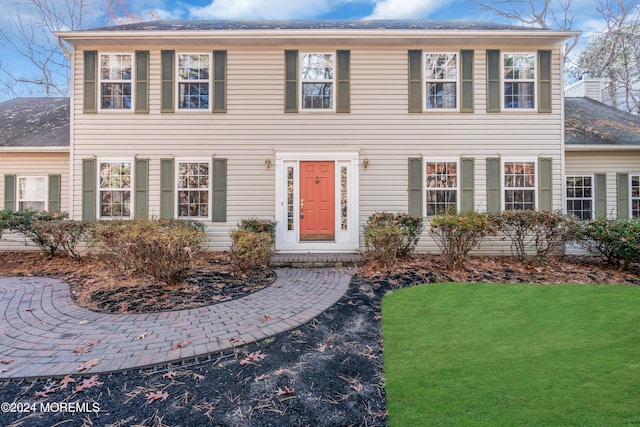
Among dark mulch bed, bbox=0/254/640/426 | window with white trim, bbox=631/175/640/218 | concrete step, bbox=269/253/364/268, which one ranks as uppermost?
window with white trim, bbox=631/175/640/218

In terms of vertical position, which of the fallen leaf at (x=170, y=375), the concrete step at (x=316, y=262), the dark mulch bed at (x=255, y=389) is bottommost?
the dark mulch bed at (x=255, y=389)

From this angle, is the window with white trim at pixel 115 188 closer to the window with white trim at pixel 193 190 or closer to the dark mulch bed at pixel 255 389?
the window with white trim at pixel 193 190

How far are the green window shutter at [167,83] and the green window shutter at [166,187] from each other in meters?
1.39

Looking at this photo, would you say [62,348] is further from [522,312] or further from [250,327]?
[522,312]

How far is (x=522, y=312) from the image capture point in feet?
13.0

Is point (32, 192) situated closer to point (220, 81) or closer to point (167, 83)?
point (167, 83)

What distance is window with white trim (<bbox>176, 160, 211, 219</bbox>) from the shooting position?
7770 millimetres

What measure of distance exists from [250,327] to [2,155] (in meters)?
10.3

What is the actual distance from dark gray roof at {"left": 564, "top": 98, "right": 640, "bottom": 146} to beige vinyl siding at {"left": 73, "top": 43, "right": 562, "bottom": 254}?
6.06ft

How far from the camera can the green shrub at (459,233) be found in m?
5.70

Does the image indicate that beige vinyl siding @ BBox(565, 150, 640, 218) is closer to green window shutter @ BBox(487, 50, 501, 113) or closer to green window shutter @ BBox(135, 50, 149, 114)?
green window shutter @ BBox(487, 50, 501, 113)

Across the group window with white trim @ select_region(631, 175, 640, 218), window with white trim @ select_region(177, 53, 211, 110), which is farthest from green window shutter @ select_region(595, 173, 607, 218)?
window with white trim @ select_region(177, 53, 211, 110)

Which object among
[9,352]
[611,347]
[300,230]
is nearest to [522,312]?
[611,347]

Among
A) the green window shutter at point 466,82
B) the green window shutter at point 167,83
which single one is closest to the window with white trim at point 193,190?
the green window shutter at point 167,83
